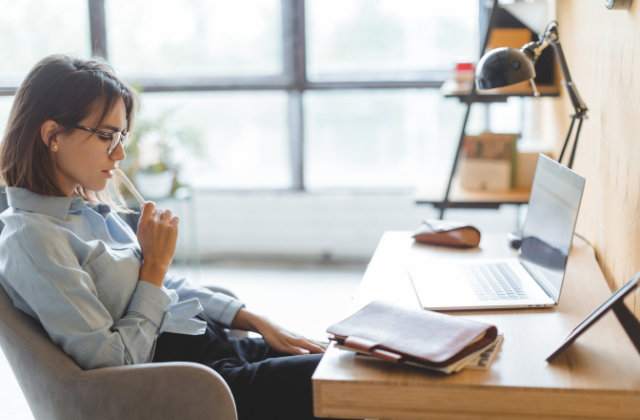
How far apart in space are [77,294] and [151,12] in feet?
9.57

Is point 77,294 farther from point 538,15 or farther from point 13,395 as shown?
point 538,15

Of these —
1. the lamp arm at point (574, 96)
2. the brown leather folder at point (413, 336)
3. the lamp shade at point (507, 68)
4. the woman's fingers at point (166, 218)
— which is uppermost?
the lamp shade at point (507, 68)

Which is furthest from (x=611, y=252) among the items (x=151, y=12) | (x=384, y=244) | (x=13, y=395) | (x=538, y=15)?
(x=151, y=12)

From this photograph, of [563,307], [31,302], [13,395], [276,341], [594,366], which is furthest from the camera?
[13,395]

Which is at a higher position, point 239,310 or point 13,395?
point 239,310

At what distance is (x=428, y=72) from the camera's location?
3395mm

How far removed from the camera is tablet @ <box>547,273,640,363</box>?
762 millimetres

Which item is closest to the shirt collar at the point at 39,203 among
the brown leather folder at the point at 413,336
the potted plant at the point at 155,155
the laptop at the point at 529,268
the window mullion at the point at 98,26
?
the brown leather folder at the point at 413,336

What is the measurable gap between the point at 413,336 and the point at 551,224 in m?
0.53

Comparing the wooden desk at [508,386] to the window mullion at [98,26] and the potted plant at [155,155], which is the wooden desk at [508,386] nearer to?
the potted plant at [155,155]

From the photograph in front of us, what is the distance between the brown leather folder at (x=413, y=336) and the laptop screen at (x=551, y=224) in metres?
0.30

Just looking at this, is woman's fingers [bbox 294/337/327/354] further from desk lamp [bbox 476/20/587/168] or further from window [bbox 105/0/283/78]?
window [bbox 105/0/283/78]

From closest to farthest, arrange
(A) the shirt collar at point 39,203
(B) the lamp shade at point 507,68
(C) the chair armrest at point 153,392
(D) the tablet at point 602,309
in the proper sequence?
(D) the tablet at point 602,309 < (C) the chair armrest at point 153,392 < (A) the shirt collar at point 39,203 < (B) the lamp shade at point 507,68

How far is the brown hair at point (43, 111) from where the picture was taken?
1.14 meters
